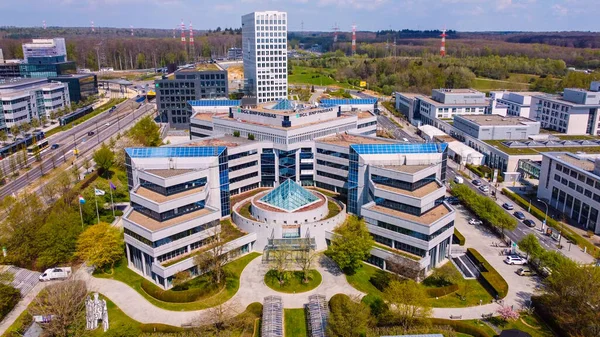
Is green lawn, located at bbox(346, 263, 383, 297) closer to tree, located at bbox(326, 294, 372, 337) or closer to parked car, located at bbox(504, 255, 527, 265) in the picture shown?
tree, located at bbox(326, 294, 372, 337)

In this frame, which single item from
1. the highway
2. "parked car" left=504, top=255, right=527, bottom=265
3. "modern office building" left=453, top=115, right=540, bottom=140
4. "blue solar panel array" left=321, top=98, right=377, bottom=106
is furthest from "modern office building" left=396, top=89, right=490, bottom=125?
the highway

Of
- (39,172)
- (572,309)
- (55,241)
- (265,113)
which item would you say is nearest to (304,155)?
(265,113)

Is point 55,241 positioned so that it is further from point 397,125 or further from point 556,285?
point 397,125

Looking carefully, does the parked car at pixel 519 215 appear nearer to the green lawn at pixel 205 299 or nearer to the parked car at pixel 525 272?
the parked car at pixel 525 272

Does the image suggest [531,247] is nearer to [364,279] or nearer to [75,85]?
[364,279]

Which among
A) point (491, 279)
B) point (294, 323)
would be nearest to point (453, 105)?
point (491, 279)

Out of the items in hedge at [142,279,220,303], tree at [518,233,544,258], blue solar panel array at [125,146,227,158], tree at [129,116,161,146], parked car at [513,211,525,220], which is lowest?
hedge at [142,279,220,303]
